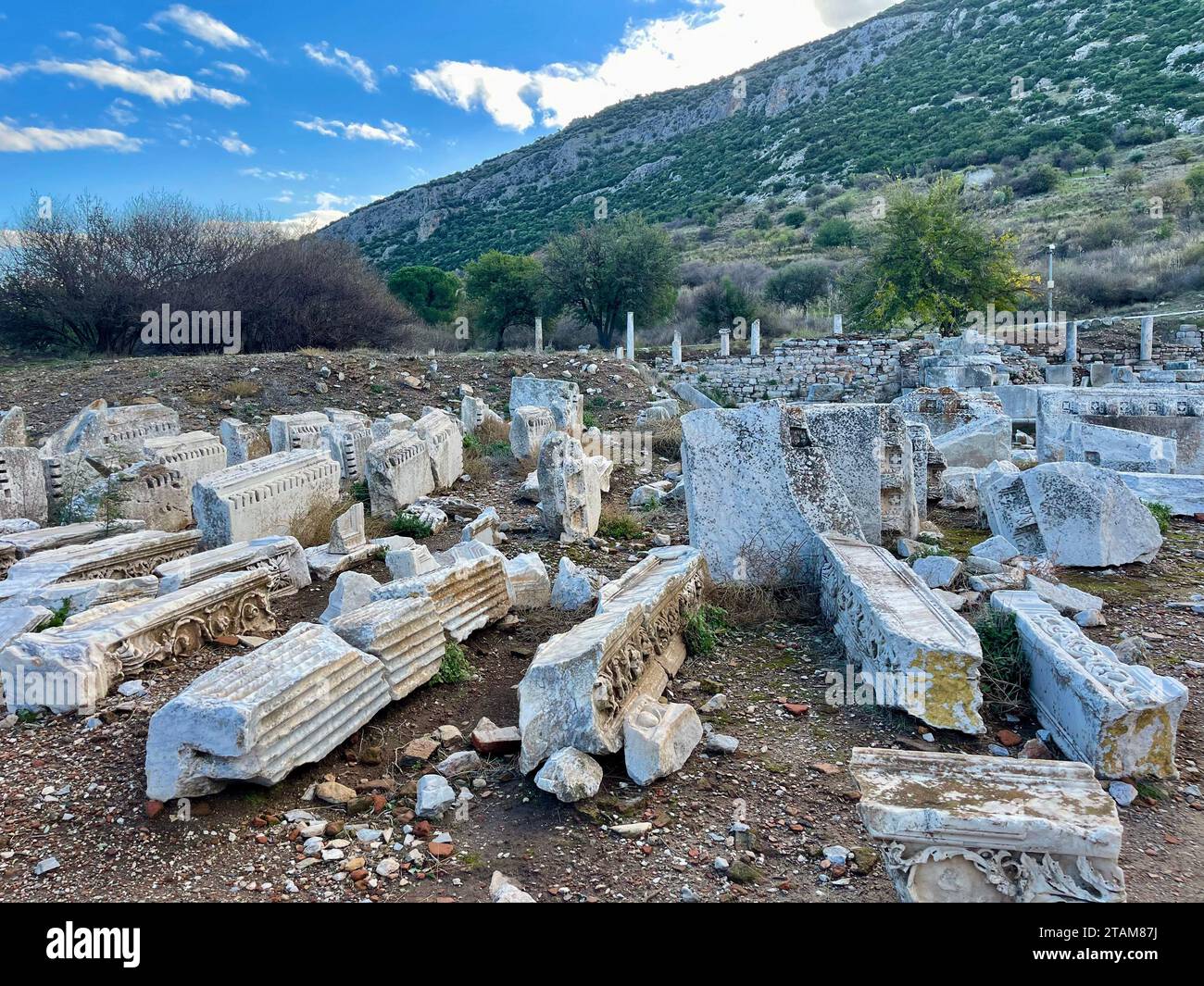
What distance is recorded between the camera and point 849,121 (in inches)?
1671

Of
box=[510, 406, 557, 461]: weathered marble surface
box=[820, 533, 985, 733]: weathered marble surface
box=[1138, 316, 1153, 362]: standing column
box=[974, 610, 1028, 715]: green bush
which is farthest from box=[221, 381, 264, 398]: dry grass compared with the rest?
box=[1138, 316, 1153, 362]: standing column

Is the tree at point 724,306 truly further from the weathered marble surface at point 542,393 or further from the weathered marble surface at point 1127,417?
the weathered marble surface at point 1127,417

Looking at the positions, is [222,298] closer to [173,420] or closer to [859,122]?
[173,420]

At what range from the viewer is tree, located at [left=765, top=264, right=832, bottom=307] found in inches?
1062

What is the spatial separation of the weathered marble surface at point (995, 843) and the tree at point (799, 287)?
26.0 meters

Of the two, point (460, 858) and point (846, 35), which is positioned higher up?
point (846, 35)

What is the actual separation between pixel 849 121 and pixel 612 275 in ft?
86.9

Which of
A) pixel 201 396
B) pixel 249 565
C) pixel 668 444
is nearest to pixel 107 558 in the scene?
pixel 249 565

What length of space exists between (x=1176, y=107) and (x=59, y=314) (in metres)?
38.4

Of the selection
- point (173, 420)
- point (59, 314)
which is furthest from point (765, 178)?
point (173, 420)

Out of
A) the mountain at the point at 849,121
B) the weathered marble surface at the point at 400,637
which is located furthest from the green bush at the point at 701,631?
the mountain at the point at 849,121

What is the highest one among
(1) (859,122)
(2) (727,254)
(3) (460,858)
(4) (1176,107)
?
(1) (859,122)

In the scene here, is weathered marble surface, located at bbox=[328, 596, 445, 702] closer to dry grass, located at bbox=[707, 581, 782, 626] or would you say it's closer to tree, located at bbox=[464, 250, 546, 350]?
dry grass, located at bbox=[707, 581, 782, 626]
